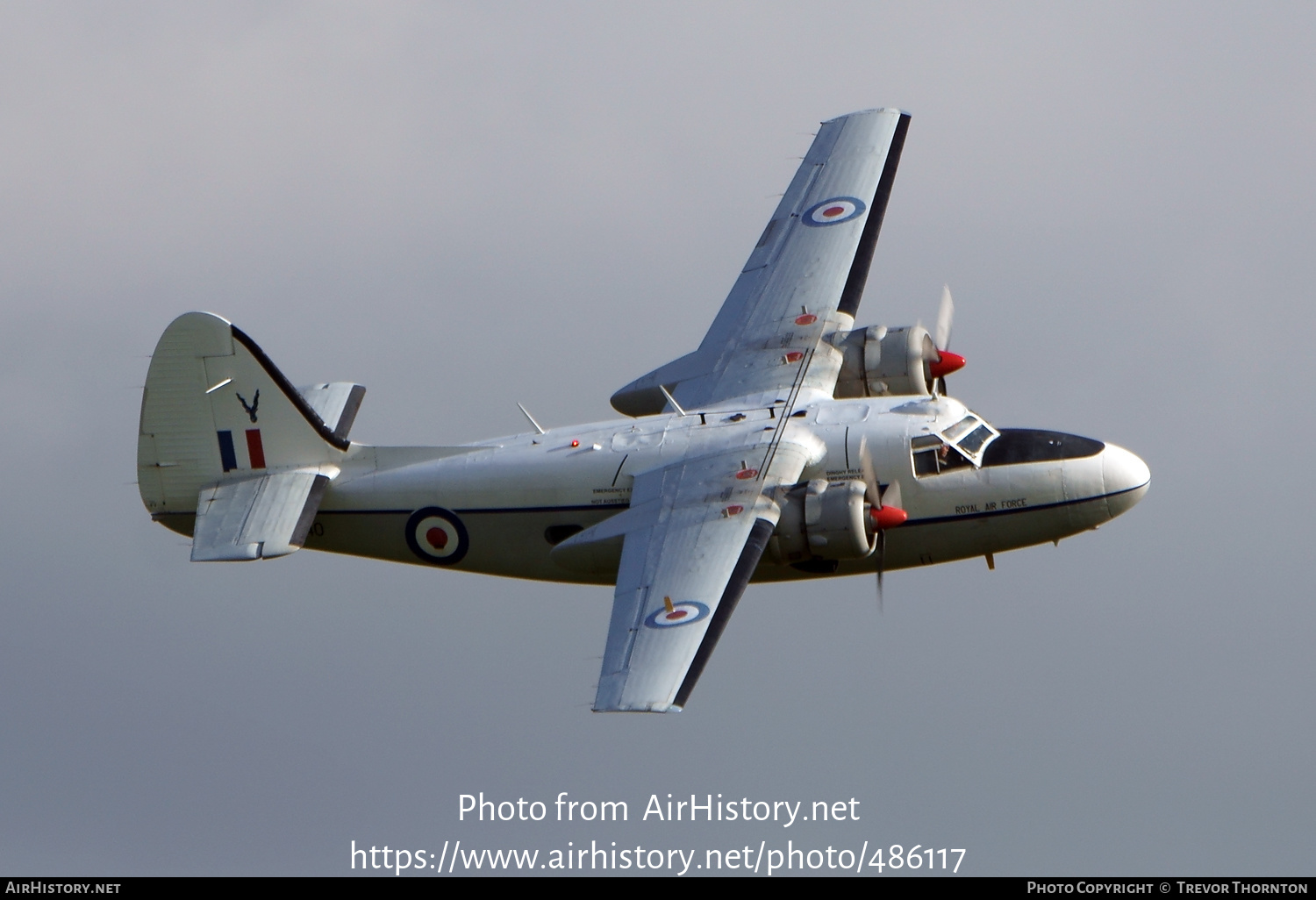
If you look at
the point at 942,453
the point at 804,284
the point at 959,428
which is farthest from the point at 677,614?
the point at 804,284

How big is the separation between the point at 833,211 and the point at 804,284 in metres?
2.76

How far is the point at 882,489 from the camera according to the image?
39.6 m

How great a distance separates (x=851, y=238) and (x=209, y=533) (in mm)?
15883

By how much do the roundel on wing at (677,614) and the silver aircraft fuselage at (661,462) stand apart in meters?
2.62

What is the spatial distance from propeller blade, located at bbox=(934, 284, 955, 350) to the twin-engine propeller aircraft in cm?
6

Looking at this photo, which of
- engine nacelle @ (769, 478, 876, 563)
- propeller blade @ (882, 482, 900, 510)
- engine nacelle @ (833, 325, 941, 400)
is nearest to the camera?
engine nacelle @ (769, 478, 876, 563)

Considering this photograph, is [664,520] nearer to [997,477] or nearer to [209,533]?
[997,477]

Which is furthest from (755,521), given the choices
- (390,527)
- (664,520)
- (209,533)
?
(209,533)

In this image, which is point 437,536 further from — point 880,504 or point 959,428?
point 959,428

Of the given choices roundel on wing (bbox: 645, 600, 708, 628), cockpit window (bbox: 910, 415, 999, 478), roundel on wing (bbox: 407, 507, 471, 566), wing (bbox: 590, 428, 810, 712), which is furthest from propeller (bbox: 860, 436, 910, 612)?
roundel on wing (bbox: 407, 507, 471, 566)

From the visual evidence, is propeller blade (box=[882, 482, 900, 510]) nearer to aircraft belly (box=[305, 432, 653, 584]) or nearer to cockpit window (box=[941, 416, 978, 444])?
cockpit window (box=[941, 416, 978, 444])

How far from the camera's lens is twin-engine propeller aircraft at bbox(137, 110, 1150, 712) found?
38.2m

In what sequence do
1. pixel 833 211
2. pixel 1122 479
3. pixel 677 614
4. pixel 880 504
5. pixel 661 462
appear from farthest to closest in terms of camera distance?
pixel 833 211, pixel 661 462, pixel 1122 479, pixel 880 504, pixel 677 614

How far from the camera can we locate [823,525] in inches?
1496
